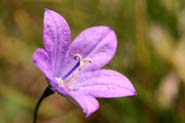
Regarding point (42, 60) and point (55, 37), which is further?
point (55, 37)

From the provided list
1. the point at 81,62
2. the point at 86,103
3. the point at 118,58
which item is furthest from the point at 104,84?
the point at 118,58

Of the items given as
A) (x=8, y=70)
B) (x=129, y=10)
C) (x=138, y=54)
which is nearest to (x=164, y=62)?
(x=138, y=54)

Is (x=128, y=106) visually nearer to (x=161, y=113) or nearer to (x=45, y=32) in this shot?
(x=161, y=113)

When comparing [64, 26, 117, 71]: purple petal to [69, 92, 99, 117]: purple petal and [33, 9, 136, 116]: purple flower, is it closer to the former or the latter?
[33, 9, 136, 116]: purple flower

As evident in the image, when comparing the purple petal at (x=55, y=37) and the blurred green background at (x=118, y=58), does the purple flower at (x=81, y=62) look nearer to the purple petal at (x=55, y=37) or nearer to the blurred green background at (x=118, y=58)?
the purple petal at (x=55, y=37)

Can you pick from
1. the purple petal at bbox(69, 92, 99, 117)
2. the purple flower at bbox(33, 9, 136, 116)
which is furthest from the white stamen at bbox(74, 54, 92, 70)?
the purple petal at bbox(69, 92, 99, 117)

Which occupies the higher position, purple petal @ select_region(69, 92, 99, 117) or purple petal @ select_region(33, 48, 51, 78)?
purple petal @ select_region(33, 48, 51, 78)

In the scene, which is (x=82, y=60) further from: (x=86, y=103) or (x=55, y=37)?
(x=86, y=103)
